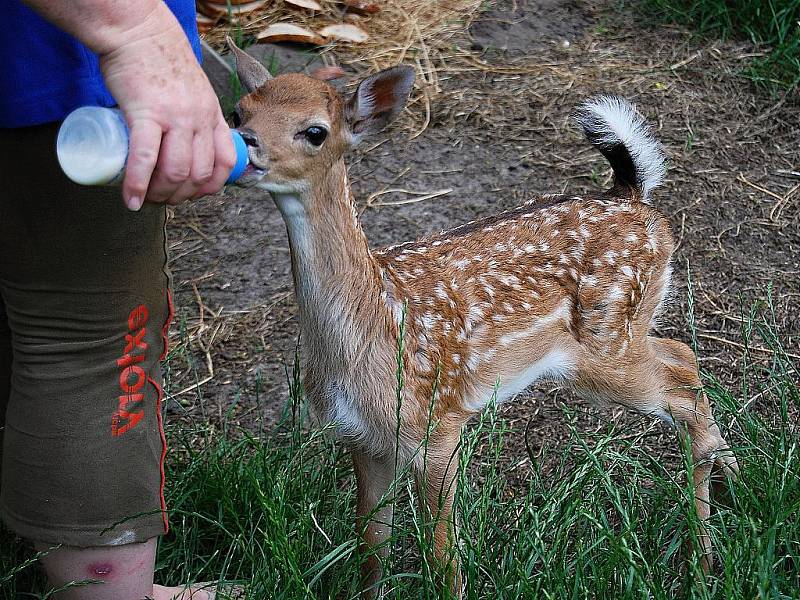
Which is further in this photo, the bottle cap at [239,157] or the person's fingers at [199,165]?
the bottle cap at [239,157]

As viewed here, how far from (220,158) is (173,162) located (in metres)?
0.11

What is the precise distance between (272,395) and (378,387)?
3.42 ft

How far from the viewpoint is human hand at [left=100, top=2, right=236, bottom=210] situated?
5.04ft

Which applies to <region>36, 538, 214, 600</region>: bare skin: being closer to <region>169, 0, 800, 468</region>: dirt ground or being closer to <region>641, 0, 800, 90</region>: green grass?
<region>169, 0, 800, 468</region>: dirt ground

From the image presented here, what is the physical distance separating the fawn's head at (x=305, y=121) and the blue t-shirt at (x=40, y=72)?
1.42 ft

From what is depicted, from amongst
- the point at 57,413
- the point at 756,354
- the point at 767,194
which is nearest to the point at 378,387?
the point at 57,413

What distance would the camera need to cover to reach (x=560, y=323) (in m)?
2.85

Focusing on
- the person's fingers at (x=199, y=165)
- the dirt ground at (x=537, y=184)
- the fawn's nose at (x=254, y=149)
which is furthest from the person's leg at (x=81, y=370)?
the dirt ground at (x=537, y=184)

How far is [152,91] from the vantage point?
1.55m

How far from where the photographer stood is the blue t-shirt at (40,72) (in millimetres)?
1758

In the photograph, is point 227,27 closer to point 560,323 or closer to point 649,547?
point 560,323

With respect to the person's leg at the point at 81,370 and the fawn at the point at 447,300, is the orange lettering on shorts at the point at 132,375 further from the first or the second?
the fawn at the point at 447,300

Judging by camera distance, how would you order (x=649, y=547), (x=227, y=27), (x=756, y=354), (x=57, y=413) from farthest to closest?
1. (x=227, y=27)
2. (x=756, y=354)
3. (x=649, y=547)
4. (x=57, y=413)

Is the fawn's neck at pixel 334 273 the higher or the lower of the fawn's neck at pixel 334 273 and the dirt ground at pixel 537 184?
the higher
